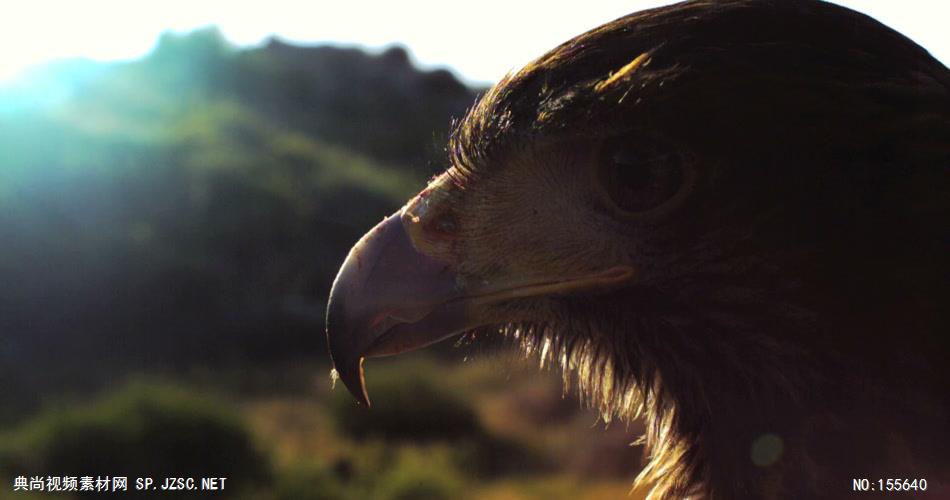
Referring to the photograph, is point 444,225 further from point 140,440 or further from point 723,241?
point 140,440

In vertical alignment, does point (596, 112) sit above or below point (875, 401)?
above

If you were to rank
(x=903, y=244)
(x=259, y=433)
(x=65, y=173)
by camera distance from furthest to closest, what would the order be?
(x=65, y=173)
(x=259, y=433)
(x=903, y=244)

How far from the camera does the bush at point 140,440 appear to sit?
374 inches

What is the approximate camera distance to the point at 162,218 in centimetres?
1784

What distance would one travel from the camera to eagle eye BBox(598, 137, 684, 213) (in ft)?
7.18

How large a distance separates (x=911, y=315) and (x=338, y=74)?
95.1 ft

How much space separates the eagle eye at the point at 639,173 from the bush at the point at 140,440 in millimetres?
7887

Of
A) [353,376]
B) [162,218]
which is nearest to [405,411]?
[162,218]

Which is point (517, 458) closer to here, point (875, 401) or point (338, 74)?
point (875, 401)

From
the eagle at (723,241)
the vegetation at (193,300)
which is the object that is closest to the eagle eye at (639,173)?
the eagle at (723,241)

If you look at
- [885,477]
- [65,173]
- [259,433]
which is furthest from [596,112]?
[65,173]

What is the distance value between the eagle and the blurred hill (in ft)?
31.3

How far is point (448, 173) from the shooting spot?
2.62 metres

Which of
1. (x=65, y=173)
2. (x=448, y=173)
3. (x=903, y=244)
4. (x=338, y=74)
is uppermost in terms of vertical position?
(x=338, y=74)
